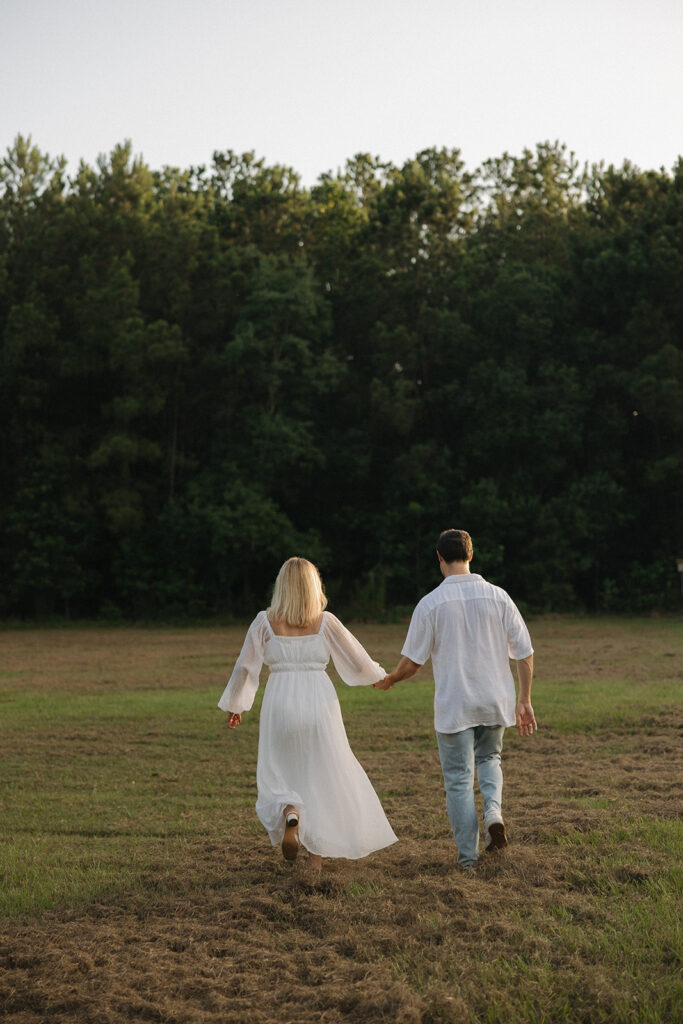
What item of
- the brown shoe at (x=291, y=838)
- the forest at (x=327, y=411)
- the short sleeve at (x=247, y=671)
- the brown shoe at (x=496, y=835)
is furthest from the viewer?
the forest at (x=327, y=411)

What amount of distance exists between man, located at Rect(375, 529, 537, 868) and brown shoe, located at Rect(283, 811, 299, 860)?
902 millimetres

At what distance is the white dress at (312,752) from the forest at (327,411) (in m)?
25.8

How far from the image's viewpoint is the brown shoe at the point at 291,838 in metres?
5.96

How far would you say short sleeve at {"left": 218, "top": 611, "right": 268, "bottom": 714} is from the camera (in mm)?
6580

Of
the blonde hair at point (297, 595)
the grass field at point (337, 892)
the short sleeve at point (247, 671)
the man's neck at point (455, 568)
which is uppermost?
the man's neck at point (455, 568)

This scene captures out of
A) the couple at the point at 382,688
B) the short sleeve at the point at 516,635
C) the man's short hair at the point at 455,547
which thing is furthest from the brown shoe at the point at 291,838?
the man's short hair at the point at 455,547

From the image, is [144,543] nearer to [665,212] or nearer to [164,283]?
[164,283]

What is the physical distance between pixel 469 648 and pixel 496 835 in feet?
3.57

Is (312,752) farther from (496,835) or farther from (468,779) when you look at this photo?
(496,835)

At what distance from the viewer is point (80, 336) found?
34375 millimetres

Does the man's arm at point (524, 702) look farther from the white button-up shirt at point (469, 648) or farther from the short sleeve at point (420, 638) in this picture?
the short sleeve at point (420, 638)

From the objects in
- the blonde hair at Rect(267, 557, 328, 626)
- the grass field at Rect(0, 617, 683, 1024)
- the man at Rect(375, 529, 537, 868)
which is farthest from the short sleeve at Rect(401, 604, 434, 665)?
the grass field at Rect(0, 617, 683, 1024)

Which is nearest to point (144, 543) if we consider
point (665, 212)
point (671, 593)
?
point (671, 593)

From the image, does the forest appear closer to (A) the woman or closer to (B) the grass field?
(B) the grass field
